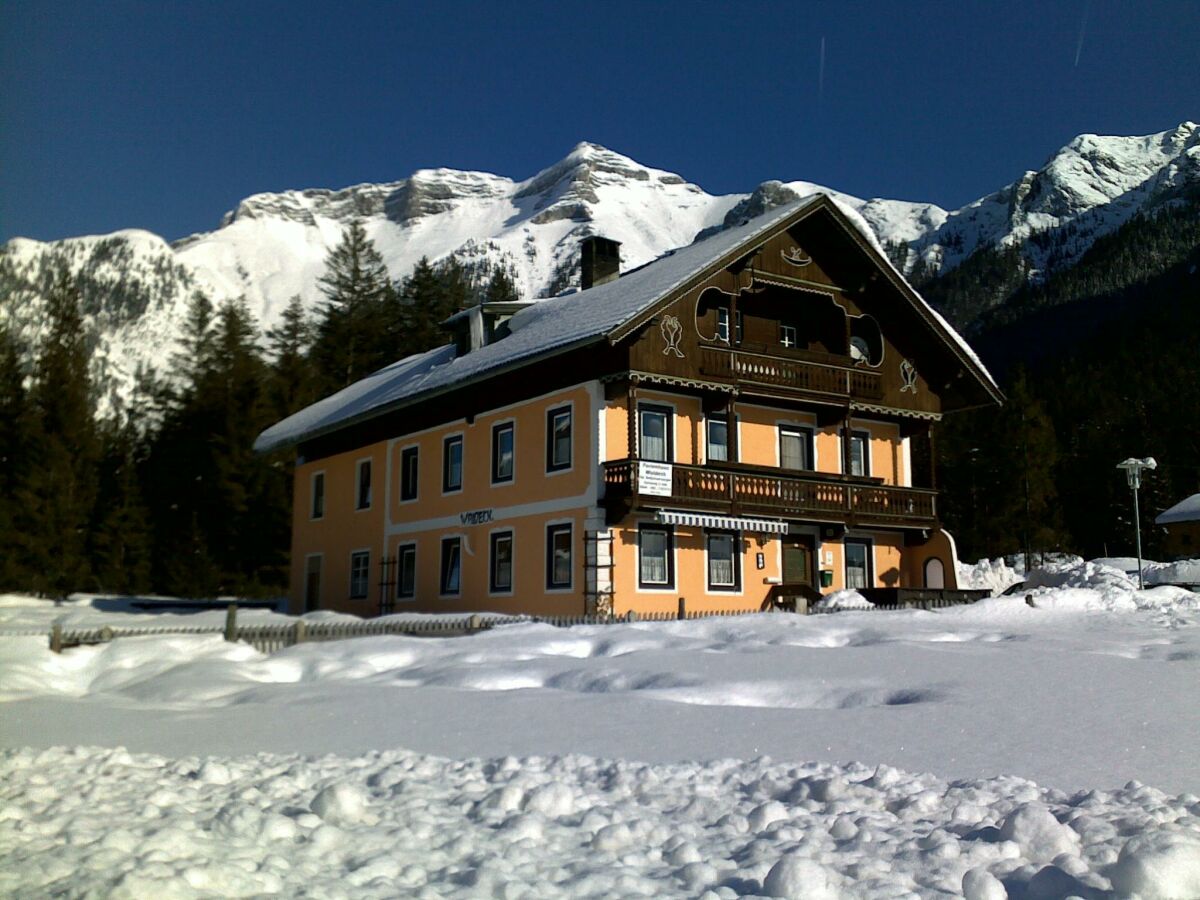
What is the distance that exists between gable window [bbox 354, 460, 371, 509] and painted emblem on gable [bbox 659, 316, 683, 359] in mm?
12923

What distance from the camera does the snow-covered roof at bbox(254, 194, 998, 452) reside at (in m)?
24.7

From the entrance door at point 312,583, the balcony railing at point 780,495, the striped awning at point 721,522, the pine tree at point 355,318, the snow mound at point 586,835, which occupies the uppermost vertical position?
the pine tree at point 355,318

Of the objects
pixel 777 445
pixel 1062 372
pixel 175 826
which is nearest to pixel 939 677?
pixel 175 826

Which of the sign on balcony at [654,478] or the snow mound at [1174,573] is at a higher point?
the sign on balcony at [654,478]

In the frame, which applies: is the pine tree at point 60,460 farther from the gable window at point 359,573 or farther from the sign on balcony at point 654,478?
the sign on balcony at point 654,478

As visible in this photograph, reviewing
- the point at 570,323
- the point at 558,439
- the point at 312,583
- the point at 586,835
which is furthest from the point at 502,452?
the point at 586,835

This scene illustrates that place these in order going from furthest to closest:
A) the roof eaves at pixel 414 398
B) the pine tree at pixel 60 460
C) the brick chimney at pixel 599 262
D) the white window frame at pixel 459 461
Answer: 1. the pine tree at pixel 60 460
2. the brick chimney at pixel 599 262
3. the white window frame at pixel 459 461
4. the roof eaves at pixel 414 398

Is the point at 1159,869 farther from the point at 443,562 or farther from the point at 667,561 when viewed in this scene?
the point at 443,562

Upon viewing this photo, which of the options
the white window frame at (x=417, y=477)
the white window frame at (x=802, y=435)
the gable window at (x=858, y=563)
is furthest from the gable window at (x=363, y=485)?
the gable window at (x=858, y=563)

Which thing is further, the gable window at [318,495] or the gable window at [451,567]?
the gable window at [318,495]

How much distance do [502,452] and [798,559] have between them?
782 cm

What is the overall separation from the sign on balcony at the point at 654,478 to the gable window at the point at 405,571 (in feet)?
32.6

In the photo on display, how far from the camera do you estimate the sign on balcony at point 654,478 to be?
945 inches

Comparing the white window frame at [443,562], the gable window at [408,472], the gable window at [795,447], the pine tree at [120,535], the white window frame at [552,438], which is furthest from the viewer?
the pine tree at [120,535]
